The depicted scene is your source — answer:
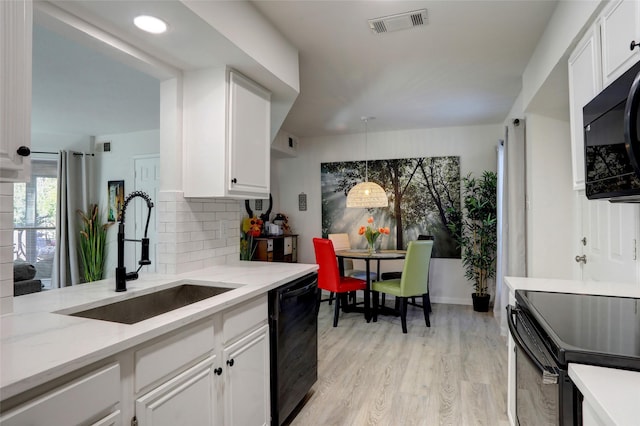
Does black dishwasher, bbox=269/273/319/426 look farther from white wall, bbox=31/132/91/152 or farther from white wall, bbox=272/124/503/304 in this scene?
white wall, bbox=31/132/91/152

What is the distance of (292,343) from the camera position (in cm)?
212

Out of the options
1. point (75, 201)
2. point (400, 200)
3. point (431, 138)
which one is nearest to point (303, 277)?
point (400, 200)

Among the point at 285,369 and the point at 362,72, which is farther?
the point at 362,72

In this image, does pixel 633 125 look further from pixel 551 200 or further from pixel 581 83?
pixel 551 200

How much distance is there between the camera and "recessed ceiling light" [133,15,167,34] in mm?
1628

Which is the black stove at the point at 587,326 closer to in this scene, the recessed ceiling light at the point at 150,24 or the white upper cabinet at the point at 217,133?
the white upper cabinet at the point at 217,133

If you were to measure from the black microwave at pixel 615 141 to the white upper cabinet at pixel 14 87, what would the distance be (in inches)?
63.1

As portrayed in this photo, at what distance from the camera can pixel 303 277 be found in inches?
89.7

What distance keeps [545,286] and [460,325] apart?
2.41 m

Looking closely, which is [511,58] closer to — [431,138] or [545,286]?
[545,286]

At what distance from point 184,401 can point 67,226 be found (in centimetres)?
511

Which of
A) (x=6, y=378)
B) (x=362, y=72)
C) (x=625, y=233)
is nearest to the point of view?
(x=6, y=378)

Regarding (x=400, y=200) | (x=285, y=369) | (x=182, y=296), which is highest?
(x=400, y=200)

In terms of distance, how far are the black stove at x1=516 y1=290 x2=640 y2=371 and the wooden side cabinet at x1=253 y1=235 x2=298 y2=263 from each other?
12.0ft
